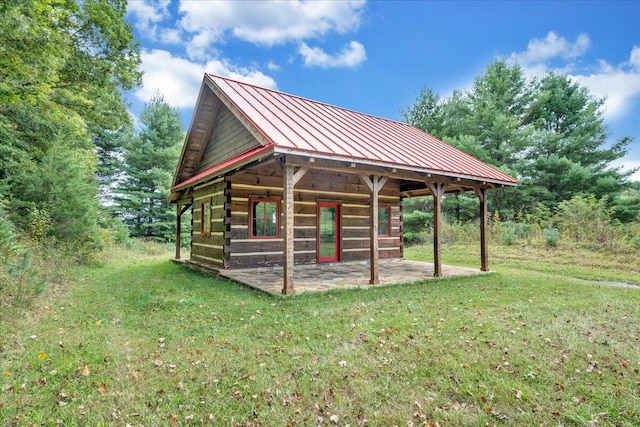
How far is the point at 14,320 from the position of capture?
15.3 feet

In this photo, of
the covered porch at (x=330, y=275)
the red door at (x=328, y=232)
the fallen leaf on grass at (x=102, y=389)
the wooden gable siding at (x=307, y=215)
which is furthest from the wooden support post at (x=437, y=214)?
the fallen leaf on grass at (x=102, y=389)

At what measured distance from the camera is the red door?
10.9m

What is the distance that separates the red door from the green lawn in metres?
4.63

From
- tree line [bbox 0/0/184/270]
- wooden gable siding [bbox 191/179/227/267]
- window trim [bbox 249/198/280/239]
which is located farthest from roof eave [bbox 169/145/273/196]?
tree line [bbox 0/0/184/270]

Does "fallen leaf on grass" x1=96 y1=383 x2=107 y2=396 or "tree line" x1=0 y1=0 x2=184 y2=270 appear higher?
"tree line" x1=0 y1=0 x2=184 y2=270

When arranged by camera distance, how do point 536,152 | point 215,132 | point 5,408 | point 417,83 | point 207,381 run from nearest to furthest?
point 5,408 → point 207,381 → point 215,132 → point 536,152 → point 417,83

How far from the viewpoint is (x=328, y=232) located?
11.1 m

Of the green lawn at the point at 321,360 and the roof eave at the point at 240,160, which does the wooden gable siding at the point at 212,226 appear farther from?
the green lawn at the point at 321,360

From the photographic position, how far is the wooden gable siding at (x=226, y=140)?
30.7 feet

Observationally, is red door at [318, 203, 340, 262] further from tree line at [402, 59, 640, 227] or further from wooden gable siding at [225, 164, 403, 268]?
tree line at [402, 59, 640, 227]

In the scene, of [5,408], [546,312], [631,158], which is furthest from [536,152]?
[5,408]

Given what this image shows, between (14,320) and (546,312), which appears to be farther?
(546,312)

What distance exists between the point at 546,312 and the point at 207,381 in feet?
17.4

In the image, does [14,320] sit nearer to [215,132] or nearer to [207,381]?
[207,381]
